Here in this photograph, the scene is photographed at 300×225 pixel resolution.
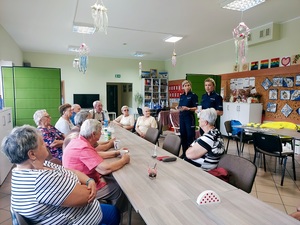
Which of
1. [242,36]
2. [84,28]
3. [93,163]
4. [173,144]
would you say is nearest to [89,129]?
[93,163]

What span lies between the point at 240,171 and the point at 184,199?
698mm

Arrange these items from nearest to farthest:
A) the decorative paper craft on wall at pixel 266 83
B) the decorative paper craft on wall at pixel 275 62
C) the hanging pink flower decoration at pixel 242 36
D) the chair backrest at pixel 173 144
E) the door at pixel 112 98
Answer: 1. the chair backrest at pixel 173 144
2. the hanging pink flower decoration at pixel 242 36
3. the decorative paper craft on wall at pixel 275 62
4. the decorative paper craft on wall at pixel 266 83
5. the door at pixel 112 98

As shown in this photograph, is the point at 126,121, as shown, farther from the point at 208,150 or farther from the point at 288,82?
the point at 288,82

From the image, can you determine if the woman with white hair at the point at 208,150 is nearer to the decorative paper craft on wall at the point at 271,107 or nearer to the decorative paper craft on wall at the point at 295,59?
the decorative paper craft on wall at the point at 295,59

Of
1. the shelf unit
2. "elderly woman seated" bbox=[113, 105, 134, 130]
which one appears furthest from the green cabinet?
the shelf unit

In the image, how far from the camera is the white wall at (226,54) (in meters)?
4.96

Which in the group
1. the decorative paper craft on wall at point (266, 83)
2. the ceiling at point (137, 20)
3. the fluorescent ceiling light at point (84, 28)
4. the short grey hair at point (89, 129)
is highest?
the ceiling at point (137, 20)

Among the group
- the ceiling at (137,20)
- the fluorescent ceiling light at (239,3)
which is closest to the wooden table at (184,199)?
the fluorescent ceiling light at (239,3)

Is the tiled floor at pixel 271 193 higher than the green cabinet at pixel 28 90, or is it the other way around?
the green cabinet at pixel 28 90

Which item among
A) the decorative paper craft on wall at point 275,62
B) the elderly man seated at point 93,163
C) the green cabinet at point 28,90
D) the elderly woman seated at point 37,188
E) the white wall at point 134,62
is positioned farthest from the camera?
the decorative paper craft on wall at point 275,62

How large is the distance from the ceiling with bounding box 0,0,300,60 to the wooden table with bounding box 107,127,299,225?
3359 mm

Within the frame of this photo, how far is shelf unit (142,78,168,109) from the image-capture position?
10.1 m

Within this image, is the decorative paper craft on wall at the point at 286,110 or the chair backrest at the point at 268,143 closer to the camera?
the chair backrest at the point at 268,143

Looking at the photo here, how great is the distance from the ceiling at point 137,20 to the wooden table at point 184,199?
11.0 feet
